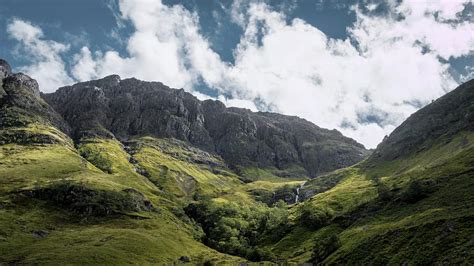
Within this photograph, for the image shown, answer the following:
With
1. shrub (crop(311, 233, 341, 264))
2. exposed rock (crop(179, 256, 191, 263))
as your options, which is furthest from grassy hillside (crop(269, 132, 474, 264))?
exposed rock (crop(179, 256, 191, 263))

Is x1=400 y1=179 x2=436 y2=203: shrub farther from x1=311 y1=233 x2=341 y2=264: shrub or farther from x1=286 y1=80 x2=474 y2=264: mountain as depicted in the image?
x1=311 y1=233 x2=341 y2=264: shrub

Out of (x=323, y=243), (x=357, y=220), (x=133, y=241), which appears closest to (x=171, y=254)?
(x=133, y=241)

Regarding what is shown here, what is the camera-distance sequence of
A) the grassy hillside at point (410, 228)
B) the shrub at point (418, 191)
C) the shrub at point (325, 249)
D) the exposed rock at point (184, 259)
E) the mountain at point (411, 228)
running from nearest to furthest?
the mountain at point (411, 228), the grassy hillside at point (410, 228), the shrub at point (325, 249), the shrub at point (418, 191), the exposed rock at point (184, 259)

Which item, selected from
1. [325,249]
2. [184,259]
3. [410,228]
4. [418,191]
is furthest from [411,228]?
[184,259]

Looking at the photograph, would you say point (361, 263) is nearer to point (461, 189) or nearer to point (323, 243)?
point (323, 243)

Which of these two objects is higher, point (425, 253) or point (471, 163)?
point (471, 163)

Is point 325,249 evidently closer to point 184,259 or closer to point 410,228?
point 410,228

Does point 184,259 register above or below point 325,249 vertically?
above

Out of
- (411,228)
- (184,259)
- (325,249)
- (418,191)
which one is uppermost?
(418,191)

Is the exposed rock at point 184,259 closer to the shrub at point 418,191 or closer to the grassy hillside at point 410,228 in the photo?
the grassy hillside at point 410,228

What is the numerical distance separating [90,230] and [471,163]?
17422 centimetres

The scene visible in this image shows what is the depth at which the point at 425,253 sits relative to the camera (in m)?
97.1

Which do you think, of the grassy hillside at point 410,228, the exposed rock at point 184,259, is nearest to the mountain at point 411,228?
the grassy hillside at point 410,228

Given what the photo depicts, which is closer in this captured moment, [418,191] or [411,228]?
[411,228]
